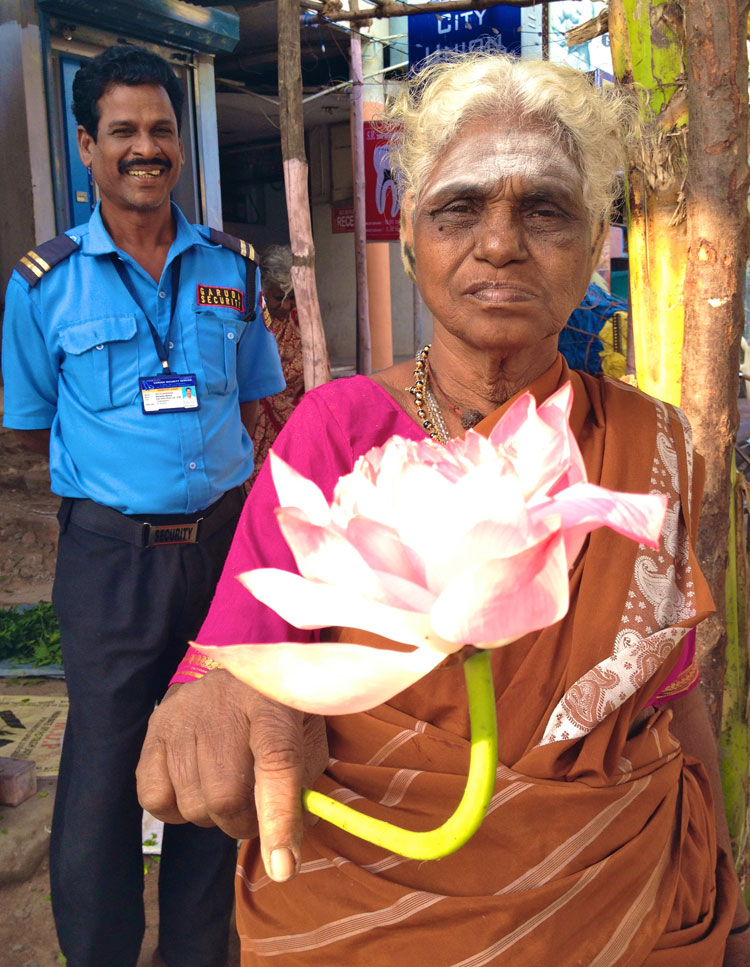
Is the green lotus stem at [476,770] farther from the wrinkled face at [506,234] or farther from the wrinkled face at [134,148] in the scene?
the wrinkled face at [134,148]

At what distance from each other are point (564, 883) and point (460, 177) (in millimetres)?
1075

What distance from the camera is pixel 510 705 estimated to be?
1232 mm

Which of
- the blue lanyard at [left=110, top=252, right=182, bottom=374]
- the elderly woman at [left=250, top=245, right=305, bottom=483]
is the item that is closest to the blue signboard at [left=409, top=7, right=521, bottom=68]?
the elderly woman at [left=250, top=245, right=305, bottom=483]

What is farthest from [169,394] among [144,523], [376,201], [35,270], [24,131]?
[376,201]

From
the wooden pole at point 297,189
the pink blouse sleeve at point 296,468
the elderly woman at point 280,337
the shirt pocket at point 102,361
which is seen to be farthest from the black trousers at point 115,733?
the elderly woman at point 280,337

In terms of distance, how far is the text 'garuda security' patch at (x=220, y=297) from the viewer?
2869 mm

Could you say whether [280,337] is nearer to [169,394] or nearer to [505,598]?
[169,394]

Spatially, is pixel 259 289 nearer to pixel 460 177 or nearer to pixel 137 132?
pixel 137 132

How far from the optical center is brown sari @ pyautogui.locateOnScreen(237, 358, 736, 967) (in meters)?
1.18

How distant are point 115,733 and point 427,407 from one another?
160 cm

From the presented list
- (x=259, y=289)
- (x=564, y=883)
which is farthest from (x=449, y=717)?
(x=259, y=289)

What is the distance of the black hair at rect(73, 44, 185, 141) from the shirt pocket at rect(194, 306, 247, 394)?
71cm

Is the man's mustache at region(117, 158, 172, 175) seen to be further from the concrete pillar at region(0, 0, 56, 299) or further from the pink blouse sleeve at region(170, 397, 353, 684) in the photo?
the concrete pillar at region(0, 0, 56, 299)

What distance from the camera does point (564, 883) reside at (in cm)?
117
